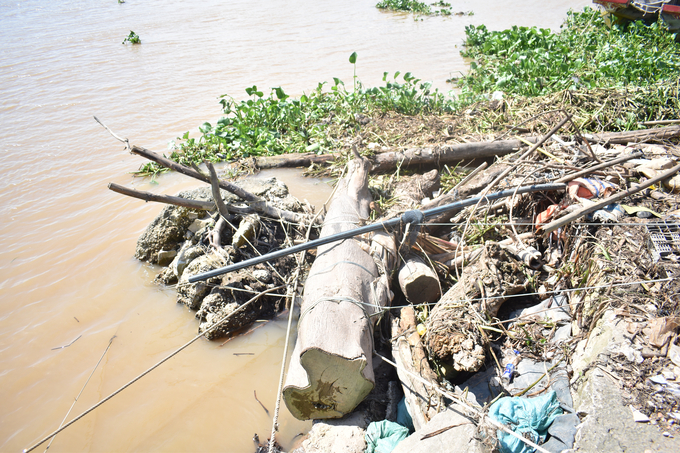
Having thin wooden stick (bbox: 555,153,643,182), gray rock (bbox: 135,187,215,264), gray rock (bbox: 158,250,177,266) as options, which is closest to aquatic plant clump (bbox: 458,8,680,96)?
thin wooden stick (bbox: 555,153,643,182)

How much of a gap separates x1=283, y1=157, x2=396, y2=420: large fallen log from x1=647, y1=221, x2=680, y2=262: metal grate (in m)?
1.78

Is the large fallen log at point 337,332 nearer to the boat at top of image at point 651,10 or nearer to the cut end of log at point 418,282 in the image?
the cut end of log at point 418,282

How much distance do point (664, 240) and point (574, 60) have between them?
19.1ft

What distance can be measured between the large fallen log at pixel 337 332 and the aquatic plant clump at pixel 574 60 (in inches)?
204

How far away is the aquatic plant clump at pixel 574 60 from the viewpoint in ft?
19.6

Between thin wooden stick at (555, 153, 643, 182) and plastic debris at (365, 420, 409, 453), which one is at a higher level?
thin wooden stick at (555, 153, 643, 182)

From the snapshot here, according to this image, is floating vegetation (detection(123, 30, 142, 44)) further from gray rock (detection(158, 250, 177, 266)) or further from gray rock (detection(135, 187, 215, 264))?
gray rock (detection(158, 250, 177, 266))

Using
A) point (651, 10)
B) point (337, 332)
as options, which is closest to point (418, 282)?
point (337, 332)

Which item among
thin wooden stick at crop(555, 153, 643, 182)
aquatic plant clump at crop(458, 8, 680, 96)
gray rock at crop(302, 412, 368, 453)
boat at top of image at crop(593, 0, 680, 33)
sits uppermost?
boat at top of image at crop(593, 0, 680, 33)

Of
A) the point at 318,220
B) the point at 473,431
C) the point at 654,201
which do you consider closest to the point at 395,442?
the point at 473,431

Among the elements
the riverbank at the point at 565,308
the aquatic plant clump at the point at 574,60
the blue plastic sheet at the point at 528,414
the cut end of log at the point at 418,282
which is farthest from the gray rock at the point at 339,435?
the aquatic plant clump at the point at 574,60

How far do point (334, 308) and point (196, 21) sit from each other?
14.9 m

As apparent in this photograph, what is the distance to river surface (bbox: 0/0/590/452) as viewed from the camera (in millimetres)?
2781

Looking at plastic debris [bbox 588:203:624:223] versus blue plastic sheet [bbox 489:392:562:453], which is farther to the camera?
plastic debris [bbox 588:203:624:223]
